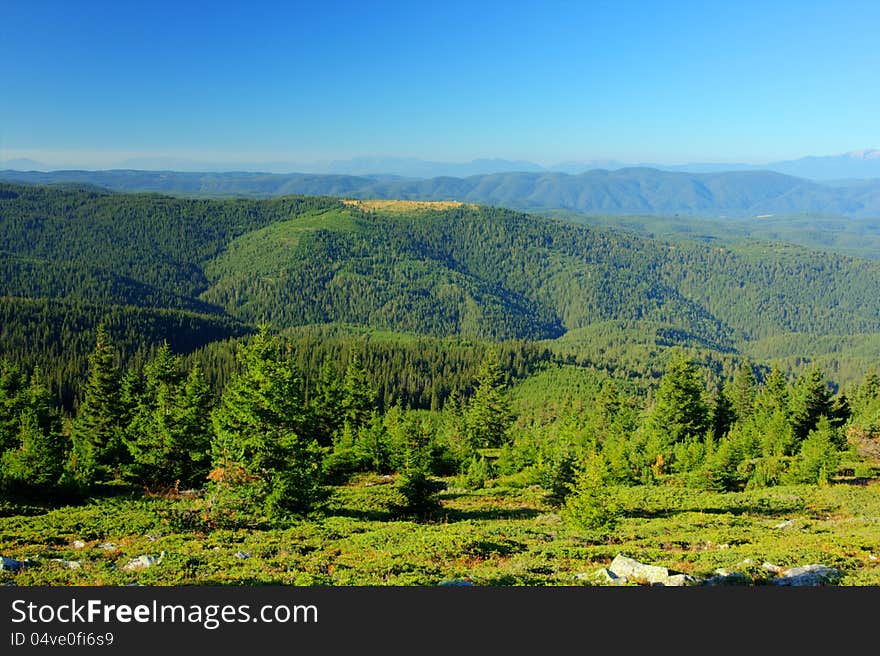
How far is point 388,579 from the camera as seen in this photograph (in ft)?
49.4

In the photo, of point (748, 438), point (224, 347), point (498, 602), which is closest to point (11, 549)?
point (498, 602)

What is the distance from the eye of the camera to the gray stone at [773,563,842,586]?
14735 mm

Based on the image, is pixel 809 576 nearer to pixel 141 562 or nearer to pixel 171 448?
pixel 141 562

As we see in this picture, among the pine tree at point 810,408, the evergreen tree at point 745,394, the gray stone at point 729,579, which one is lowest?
the evergreen tree at point 745,394

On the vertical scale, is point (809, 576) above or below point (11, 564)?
above

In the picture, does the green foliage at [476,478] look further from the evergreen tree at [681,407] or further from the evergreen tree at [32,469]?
the evergreen tree at [32,469]

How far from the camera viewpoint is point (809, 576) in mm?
15062

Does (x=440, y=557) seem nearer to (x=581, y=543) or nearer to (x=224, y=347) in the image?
(x=581, y=543)

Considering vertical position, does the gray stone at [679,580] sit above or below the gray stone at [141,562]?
above

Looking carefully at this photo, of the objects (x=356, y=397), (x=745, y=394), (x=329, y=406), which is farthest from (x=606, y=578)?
(x=745, y=394)

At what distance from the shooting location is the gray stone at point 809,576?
1474cm

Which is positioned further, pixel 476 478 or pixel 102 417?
pixel 102 417

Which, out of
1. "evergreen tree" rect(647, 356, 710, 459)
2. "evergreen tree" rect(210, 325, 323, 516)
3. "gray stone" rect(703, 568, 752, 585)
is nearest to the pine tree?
"evergreen tree" rect(647, 356, 710, 459)

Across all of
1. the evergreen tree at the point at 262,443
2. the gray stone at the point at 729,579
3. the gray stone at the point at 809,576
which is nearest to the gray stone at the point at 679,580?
the gray stone at the point at 729,579
